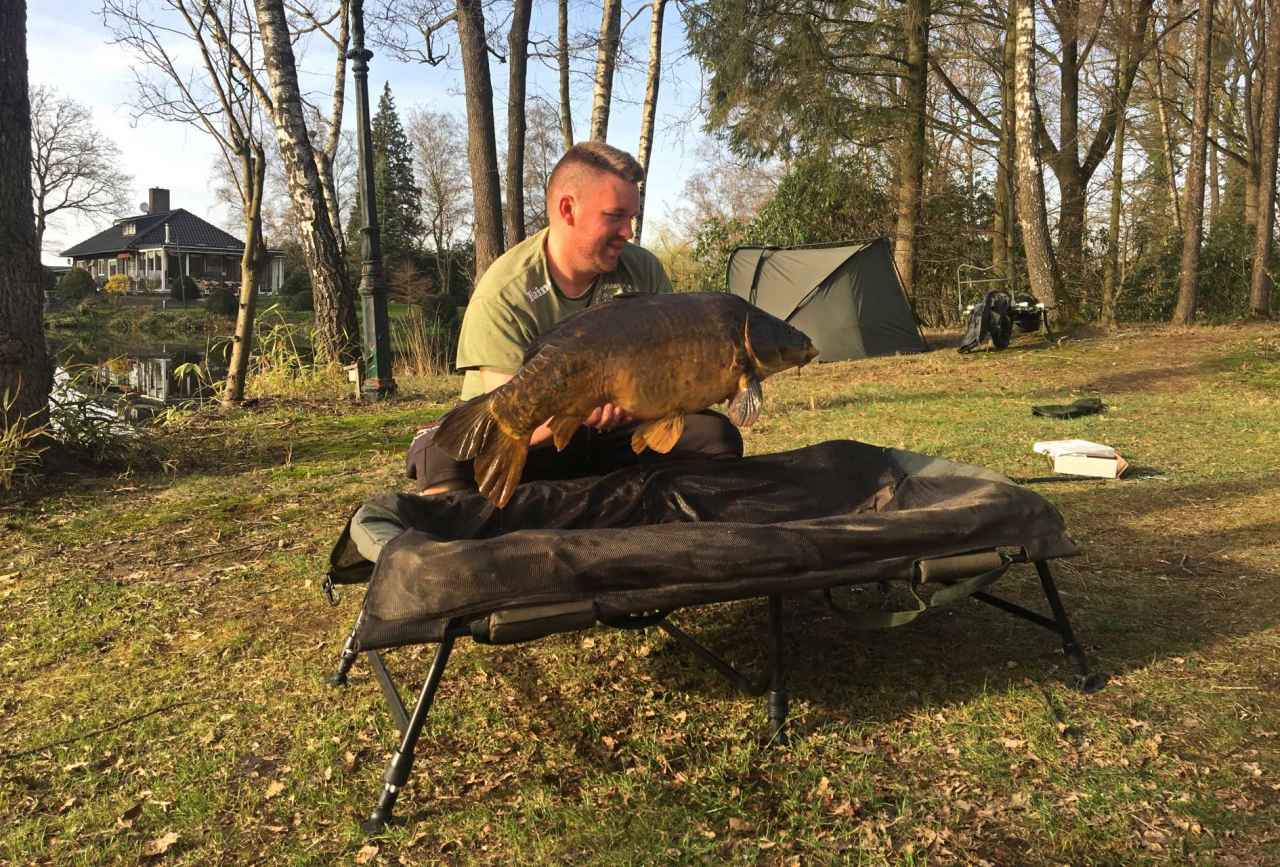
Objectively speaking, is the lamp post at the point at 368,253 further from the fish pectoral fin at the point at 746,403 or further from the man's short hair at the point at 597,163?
the fish pectoral fin at the point at 746,403

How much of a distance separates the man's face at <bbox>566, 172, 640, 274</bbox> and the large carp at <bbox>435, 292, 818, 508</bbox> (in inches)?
22.8

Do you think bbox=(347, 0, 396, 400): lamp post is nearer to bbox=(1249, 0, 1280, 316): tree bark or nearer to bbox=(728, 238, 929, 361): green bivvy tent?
bbox=(728, 238, 929, 361): green bivvy tent

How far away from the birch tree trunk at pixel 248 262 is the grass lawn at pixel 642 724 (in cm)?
346

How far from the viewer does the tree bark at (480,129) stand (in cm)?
1098

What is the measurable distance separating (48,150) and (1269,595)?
52447 mm

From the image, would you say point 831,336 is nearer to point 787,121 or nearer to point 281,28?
point 787,121

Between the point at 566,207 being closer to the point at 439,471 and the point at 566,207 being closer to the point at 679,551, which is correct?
the point at 439,471

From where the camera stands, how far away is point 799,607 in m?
3.46

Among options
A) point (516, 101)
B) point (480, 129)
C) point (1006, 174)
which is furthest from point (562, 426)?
point (1006, 174)

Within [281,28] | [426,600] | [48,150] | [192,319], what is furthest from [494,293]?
[48,150]

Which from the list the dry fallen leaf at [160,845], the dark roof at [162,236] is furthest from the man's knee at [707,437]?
the dark roof at [162,236]

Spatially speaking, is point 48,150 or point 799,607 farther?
point 48,150

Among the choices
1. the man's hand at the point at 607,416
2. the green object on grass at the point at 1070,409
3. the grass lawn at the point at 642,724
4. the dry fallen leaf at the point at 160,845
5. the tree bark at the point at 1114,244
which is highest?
the tree bark at the point at 1114,244

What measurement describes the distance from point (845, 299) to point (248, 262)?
8070mm
